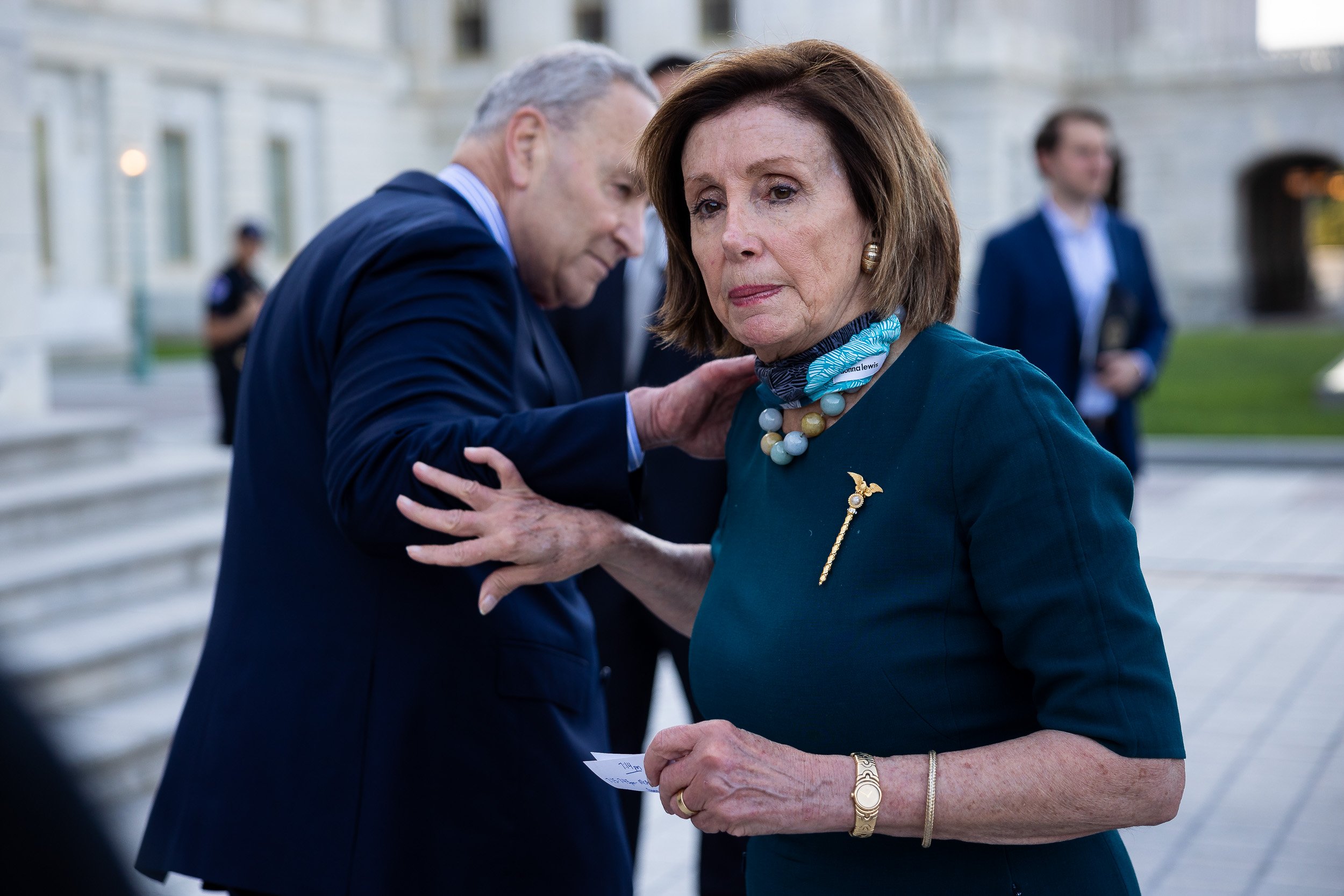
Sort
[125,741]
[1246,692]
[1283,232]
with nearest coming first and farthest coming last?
[125,741], [1246,692], [1283,232]

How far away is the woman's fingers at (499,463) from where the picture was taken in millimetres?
1893

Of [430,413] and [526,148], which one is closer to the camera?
[430,413]

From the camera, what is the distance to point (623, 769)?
1.87 metres

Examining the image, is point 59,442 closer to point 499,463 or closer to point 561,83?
point 561,83

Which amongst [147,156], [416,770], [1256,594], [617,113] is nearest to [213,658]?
[416,770]

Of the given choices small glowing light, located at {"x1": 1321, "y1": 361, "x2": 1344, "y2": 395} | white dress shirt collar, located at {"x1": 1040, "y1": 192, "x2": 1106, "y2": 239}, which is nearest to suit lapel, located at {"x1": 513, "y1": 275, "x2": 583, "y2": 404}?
white dress shirt collar, located at {"x1": 1040, "y1": 192, "x2": 1106, "y2": 239}

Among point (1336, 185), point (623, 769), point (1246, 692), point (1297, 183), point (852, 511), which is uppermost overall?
point (1336, 185)

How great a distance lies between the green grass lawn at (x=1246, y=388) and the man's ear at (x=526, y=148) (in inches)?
515

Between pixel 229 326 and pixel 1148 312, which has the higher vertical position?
pixel 1148 312

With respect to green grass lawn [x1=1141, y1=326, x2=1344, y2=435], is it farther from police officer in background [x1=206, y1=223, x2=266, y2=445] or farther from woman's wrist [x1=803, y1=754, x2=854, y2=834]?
woman's wrist [x1=803, y1=754, x2=854, y2=834]

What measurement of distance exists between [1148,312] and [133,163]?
27.3 meters

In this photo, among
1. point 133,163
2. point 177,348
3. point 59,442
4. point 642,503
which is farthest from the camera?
point 177,348

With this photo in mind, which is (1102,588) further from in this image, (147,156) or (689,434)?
(147,156)

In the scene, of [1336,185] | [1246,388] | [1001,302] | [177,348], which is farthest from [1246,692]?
[1336,185]
